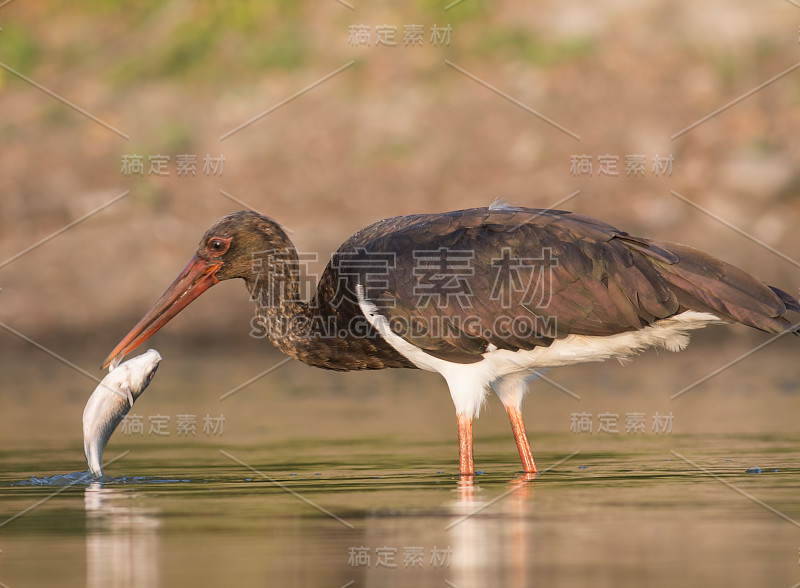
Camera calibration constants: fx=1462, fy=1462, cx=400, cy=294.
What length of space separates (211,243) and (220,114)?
11312mm

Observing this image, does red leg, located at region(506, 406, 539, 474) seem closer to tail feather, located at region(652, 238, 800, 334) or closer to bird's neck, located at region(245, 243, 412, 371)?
bird's neck, located at region(245, 243, 412, 371)

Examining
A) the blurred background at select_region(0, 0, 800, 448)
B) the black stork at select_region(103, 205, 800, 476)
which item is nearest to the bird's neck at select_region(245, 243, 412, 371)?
the black stork at select_region(103, 205, 800, 476)

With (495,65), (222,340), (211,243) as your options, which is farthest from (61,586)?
(495,65)

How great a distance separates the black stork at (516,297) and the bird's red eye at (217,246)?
0.92m

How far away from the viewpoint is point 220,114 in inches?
840

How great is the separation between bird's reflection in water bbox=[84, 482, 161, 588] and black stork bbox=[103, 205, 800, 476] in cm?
209

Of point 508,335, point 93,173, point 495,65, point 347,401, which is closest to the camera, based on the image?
point 508,335

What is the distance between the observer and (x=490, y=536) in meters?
6.69

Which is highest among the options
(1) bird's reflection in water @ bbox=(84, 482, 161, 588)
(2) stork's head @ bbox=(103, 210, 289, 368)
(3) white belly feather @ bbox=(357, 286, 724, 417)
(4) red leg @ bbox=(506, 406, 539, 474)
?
(2) stork's head @ bbox=(103, 210, 289, 368)

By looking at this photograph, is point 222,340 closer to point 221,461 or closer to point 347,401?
point 347,401

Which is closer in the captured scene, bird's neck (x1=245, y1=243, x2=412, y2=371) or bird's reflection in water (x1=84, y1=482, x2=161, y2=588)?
bird's reflection in water (x1=84, y1=482, x2=161, y2=588)

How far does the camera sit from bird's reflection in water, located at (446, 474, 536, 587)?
591 centimetres

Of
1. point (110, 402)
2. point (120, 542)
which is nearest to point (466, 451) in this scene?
point (110, 402)

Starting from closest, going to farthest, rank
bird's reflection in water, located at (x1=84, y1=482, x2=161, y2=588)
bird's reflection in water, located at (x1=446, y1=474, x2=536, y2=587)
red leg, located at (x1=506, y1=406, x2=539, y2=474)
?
1. bird's reflection in water, located at (x1=446, y1=474, x2=536, y2=587)
2. bird's reflection in water, located at (x1=84, y1=482, x2=161, y2=588)
3. red leg, located at (x1=506, y1=406, x2=539, y2=474)
